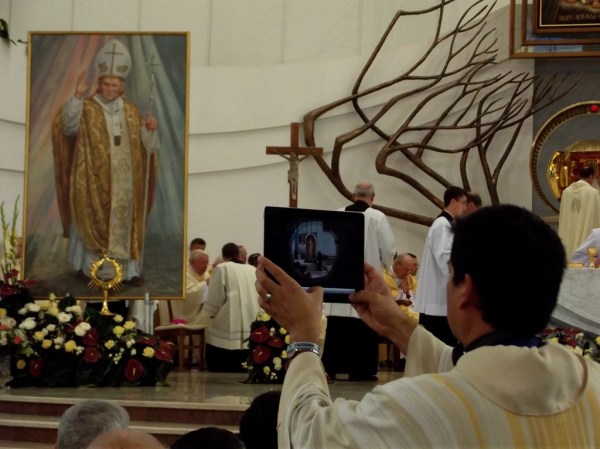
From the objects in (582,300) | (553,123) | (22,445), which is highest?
(553,123)

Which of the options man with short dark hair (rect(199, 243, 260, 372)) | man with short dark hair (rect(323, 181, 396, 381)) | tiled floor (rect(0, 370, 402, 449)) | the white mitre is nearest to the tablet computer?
tiled floor (rect(0, 370, 402, 449))

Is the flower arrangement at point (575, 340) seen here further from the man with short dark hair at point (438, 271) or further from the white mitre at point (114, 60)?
the white mitre at point (114, 60)

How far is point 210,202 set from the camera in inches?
561

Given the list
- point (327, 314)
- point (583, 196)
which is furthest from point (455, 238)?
point (583, 196)

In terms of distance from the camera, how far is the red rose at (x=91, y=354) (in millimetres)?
8250

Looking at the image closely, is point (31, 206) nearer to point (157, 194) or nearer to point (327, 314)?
point (157, 194)

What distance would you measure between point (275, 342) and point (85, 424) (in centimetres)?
537

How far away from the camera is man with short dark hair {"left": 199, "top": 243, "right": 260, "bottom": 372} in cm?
1063

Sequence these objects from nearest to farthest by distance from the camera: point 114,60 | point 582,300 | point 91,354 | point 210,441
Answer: point 210,441, point 91,354, point 582,300, point 114,60

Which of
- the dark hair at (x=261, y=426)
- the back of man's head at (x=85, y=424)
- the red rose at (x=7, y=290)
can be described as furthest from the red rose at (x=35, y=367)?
the dark hair at (x=261, y=426)

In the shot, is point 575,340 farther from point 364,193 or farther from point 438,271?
point 364,193

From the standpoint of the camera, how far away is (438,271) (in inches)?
335

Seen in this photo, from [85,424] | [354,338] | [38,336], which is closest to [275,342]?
[354,338]

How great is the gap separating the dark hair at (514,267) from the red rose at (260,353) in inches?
269
